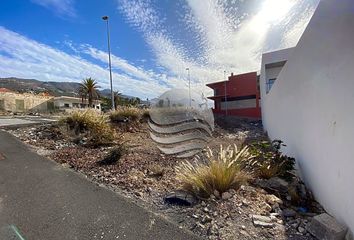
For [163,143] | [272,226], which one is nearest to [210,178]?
[272,226]

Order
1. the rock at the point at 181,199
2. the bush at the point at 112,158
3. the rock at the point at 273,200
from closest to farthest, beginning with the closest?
1. the rock at the point at 181,199
2. the rock at the point at 273,200
3. the bush at the point at 112,158

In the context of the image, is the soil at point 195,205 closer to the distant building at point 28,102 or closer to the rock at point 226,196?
the rock at point 226,196

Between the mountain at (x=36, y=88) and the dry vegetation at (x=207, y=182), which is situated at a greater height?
the mountain at (x=36, y=88)

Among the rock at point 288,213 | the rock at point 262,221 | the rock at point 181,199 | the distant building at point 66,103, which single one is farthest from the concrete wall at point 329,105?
the distant building at point 66,103

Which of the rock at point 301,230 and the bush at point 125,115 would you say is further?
the bush at point 125,115

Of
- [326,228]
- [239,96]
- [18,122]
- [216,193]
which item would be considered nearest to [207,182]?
[216,193]

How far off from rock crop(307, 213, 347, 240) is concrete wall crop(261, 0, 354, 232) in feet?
0.36

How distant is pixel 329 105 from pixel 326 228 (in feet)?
5.24

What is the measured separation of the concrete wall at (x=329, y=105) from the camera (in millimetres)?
2408

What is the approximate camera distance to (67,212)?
3004mm

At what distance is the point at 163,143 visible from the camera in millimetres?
9438

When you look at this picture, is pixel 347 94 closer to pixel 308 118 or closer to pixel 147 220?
pixel 308 118

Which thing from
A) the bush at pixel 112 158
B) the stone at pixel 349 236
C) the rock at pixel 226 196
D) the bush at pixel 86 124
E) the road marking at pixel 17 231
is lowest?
the stone at pixel 349 236

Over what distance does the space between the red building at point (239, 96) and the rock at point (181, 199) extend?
81.7 feet
